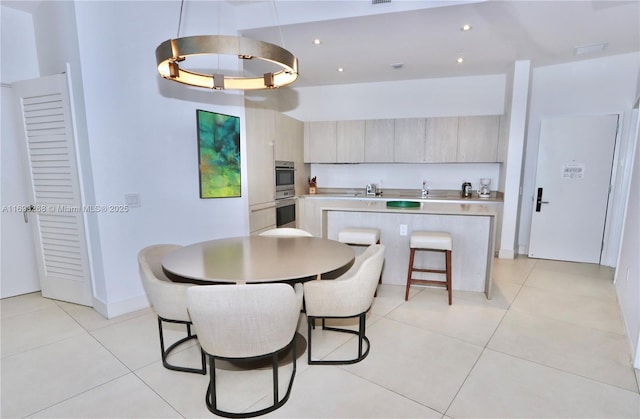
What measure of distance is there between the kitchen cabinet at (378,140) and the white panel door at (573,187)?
2221mm

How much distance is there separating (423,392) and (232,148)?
3116mm

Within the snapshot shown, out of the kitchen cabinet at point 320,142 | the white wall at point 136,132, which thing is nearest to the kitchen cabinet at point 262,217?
the white wall at point 136,132

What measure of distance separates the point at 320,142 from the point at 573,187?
397 cm

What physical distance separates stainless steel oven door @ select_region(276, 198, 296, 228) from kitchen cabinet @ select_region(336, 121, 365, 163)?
4.16ft

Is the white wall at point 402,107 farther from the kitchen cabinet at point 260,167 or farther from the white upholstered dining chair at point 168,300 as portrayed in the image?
the white upholstered dining chair at point 168,300

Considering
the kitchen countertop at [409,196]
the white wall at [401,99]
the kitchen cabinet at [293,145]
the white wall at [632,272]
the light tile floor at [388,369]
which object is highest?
the white wall at [401,99]

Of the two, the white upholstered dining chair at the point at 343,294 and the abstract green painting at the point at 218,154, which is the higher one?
the abstract green painting at the point at 218,154

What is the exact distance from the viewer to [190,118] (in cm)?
339

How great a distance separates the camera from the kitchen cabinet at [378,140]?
18.1 feet

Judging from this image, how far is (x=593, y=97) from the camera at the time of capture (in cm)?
446

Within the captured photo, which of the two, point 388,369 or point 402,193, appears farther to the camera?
point 402,193

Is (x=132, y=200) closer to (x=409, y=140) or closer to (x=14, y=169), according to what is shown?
(x=14, y=169)

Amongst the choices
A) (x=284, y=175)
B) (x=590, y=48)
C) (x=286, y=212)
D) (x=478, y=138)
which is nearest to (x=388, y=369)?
(x=286, y=212)

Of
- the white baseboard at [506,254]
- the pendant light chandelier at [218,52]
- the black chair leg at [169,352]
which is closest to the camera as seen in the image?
the pendant light chandelier at [218,52]
